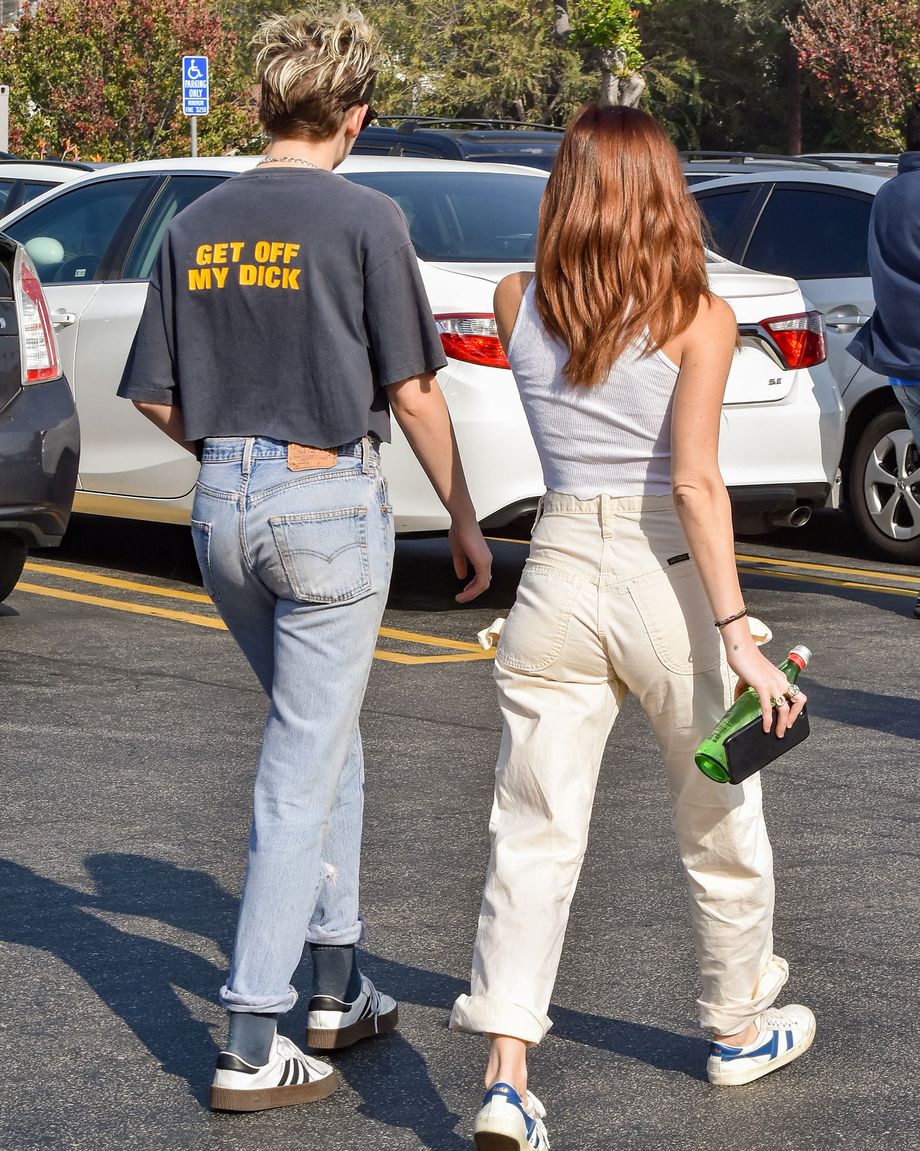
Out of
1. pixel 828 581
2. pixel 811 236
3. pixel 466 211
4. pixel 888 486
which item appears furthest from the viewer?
pixel 811 236

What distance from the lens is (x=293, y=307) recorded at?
326 centimetres

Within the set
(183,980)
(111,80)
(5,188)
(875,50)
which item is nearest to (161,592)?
(183,980)

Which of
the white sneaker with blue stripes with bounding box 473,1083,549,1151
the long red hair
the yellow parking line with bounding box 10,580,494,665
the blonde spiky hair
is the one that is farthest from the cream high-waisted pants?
the yellow parking line with bounding box 10,580,494,665

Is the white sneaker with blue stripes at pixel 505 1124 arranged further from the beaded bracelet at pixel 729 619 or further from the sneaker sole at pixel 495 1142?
the beaded bracelet at pixel 729 619

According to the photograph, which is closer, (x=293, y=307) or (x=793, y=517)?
(x=293, y=307)

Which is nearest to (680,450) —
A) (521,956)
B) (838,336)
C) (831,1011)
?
(521,956)

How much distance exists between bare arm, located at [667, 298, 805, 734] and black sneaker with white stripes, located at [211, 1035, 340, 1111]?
1030 mm

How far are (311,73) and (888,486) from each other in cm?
634

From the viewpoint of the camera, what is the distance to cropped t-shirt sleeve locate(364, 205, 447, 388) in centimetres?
326

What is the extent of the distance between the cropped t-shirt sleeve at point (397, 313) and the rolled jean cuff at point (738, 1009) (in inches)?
48.4

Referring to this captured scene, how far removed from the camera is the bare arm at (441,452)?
11.0 feet

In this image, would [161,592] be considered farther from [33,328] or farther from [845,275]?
[845,275]

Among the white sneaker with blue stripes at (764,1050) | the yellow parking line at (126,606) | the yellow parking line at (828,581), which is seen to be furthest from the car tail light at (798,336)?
the white sneaker with blue stripes at (764,1050)

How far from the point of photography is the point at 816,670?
6.80m
